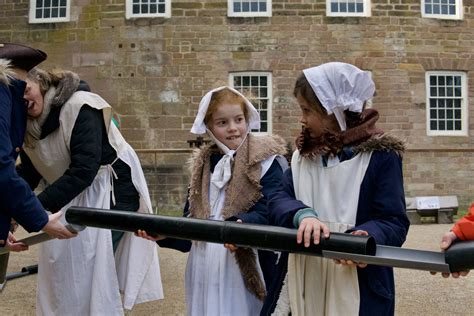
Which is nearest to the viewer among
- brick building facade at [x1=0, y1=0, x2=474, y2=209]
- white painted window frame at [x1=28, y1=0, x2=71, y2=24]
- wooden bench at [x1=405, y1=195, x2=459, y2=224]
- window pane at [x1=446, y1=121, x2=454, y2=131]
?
wooden bench at [x1=405, y1=195, x2=459, y2=224]

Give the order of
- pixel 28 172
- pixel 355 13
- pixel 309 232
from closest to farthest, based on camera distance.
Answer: pixel 309 232, pixel 28 172, pixel 355 13

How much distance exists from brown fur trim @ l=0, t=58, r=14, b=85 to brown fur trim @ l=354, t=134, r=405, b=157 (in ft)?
5.35

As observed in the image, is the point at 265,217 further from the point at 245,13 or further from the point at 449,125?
the point at 449,125

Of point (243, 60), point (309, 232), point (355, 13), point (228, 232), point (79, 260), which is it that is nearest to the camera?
point (309, 232)

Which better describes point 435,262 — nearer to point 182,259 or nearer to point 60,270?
point 60,270

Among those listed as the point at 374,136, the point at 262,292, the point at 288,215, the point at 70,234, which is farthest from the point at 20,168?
the point at 374,136

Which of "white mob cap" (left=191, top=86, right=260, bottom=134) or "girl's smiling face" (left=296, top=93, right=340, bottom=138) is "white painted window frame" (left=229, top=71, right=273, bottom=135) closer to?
"white mob cap" (left=191, top=86, right=260, bottom=134)

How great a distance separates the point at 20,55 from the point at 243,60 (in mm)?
13773

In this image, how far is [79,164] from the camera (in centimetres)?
325

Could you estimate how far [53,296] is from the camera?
3.39 meters

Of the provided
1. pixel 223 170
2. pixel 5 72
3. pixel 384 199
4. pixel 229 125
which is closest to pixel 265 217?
pixel 223 170

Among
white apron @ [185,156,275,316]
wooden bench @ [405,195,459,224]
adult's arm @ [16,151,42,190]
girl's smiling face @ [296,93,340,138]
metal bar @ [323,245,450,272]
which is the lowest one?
wooden bench @ [405,195,459,224]

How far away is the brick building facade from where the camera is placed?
16.5 metres

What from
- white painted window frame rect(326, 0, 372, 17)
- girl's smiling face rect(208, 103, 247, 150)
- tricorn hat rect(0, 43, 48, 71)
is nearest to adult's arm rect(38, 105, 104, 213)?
tricorn hat rect(0, 43, 48, 71)
